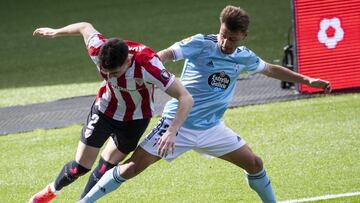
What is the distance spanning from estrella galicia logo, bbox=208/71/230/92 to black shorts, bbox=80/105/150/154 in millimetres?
747

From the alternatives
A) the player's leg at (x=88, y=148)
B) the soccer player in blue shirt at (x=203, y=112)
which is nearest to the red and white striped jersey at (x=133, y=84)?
the player's leg at (x=88, y=148)

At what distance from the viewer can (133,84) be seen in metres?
7.15

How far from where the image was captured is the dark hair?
6586 mm

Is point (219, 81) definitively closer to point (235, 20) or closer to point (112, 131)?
point (235, 20)

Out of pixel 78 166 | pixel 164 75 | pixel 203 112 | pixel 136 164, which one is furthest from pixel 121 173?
pixel 164 75

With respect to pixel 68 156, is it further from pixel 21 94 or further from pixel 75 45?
pixel 75 45

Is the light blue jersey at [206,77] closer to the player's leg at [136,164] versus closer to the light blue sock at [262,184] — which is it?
the player's leg at [136,164]

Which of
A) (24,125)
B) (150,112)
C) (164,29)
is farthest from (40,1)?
(150,112)

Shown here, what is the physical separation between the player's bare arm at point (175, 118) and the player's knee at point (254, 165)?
3.34 ft

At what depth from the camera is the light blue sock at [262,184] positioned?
7457mm

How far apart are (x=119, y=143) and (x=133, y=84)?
2.39 feet

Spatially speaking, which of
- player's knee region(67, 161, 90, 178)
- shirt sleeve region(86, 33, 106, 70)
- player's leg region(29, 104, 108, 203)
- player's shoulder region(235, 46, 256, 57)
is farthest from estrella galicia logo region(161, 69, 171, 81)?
player's knee region(67, 161, 90, 178)

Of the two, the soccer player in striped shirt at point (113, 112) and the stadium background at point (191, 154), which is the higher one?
the soccer player in striped shirt at point (113, 112)

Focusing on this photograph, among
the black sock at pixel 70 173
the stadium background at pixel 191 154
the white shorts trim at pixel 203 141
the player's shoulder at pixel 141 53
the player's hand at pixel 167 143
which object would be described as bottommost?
the stadium background at pixel 191 154
